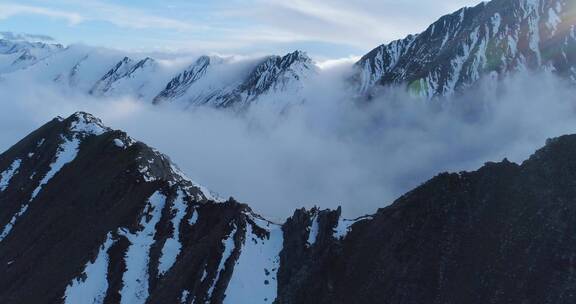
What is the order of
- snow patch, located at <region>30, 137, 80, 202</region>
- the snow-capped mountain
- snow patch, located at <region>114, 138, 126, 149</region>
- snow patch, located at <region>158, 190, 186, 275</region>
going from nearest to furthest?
the snow-capped mountain
snow patch, located at <region>158, 190, 186, 275</region>
snow patch, located at <region>114, 138, 126, 149</region>
snow patch, located at <region>30, 137, 80, 202</region>

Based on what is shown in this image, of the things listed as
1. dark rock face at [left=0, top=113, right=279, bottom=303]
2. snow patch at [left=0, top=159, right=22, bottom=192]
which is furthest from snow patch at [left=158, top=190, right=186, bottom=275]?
snow patch at [left=0, top=159, right=22, bottom=192]

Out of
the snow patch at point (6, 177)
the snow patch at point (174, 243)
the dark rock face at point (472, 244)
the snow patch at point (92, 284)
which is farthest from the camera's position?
the snow patch at point (6, 177)

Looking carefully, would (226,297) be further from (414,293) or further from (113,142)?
(113,142)

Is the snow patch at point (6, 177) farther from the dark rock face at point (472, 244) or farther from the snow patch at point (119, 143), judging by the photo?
the dark rock face at point (472, 244)

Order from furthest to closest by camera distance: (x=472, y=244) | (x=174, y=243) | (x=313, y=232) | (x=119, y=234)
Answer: (x=119, y=234)
(x=174, y=243)
(x=313, y=232)
(x=472, y=244)

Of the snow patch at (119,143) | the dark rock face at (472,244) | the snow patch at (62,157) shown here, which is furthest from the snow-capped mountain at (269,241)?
the snow patch at (119,143)

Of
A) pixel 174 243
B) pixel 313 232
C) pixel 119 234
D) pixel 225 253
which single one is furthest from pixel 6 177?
pixel 313 232

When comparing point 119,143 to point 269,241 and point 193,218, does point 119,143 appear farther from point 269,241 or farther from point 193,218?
point 269,241

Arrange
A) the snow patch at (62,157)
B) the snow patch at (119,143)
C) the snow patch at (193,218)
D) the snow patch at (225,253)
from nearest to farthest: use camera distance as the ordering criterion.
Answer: the snow patch at (225,253) < the snow patch at (193,218) < the snow patch at (119,143) < the snow patch at (62,157)

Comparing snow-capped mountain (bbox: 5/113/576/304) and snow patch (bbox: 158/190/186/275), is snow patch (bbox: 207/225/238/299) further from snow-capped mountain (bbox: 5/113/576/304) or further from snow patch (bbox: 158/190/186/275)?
snow patch (bbox: 158/190/186/275)
